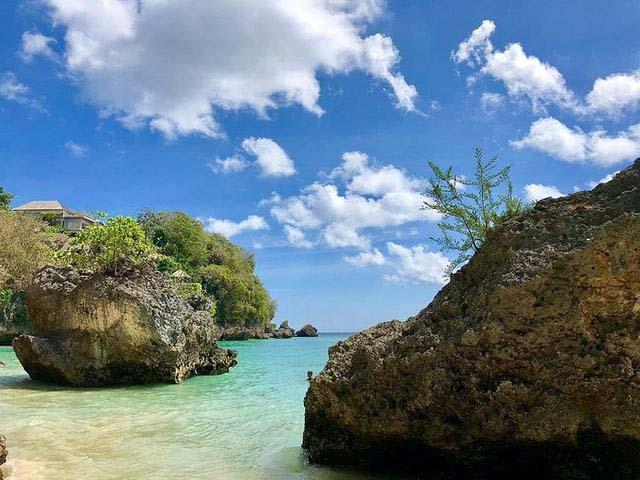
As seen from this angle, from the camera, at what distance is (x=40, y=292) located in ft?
43.4

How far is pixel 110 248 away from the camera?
13.9 meters

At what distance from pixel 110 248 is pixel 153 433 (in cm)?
789

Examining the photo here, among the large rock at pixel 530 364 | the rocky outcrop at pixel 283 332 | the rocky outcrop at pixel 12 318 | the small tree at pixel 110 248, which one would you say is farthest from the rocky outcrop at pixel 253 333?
the large rock at pixel 530 364

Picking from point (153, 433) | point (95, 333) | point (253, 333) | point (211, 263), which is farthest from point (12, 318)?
point (253, 333)

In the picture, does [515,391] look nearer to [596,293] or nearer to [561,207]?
[596,293]

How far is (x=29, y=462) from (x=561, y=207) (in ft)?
20.7

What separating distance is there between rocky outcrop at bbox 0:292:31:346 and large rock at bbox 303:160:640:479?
35287mm

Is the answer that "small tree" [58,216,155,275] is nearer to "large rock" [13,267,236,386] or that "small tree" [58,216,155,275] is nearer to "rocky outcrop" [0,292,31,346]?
"large rock" [13,267,236,386]

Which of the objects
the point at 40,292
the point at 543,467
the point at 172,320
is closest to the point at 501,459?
the point at 543,467

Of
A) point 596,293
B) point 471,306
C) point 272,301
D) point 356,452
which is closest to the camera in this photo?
point 596,293

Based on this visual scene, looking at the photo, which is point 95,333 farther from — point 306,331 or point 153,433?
point 306,331

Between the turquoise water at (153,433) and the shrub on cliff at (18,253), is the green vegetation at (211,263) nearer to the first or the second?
the shrub on cliff at (18,253)

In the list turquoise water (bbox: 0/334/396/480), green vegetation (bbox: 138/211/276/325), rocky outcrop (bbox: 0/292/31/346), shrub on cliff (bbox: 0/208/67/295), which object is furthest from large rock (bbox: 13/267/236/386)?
green vegetation (bbox: 138/211/276/325)

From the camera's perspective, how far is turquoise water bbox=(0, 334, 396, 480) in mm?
5371
